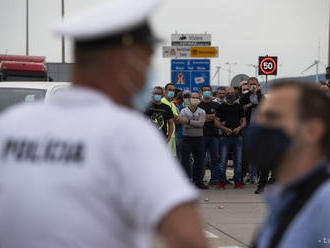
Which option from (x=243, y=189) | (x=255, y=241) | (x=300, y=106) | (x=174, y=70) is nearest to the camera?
(x=300, y=106)

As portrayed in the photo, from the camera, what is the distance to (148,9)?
77.7 inches

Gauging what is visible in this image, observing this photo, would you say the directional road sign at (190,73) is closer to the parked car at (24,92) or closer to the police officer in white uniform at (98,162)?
the parked car at (24,92)

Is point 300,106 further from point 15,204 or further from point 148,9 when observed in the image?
point 15,204

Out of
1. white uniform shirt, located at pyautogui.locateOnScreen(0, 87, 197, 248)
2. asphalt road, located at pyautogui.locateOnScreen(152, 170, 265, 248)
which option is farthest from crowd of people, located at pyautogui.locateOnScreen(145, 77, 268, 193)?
white uniform shirt, located at pyautogui.locateOnScreen(0, 87, 197, 248)

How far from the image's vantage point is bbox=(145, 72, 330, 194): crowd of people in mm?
14523

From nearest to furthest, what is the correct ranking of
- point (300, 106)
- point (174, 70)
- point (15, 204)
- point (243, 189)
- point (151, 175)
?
point (151, 175), point (15, 204), point (300, 106), point (243, 189), point (174, 70)

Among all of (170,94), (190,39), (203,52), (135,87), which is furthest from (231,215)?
(203,52)

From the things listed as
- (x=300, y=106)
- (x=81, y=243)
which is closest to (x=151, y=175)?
(x=81, y=243)

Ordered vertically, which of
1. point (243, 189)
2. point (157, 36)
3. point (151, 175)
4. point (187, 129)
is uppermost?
point (157, 36)

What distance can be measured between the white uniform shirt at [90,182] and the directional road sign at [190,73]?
19224 mm

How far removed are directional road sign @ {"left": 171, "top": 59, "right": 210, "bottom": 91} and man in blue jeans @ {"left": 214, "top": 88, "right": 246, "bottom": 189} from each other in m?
6.15

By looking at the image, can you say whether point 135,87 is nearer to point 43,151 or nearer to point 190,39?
point 43,151

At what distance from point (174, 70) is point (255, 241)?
61.0 feet

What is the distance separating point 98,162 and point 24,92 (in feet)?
29.6
